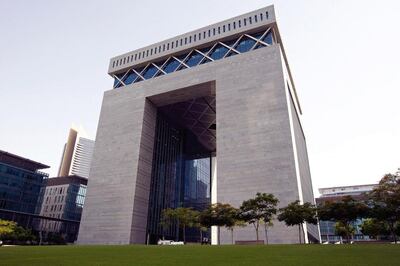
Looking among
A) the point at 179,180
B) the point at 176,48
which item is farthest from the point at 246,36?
the point at 179,180

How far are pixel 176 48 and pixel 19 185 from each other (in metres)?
71.6

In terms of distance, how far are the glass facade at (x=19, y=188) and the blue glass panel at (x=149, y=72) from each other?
60117 millimetres

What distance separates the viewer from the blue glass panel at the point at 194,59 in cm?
5521

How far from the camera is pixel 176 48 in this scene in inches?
2267

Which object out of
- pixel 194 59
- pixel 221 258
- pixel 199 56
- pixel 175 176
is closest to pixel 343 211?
pixel 221 258

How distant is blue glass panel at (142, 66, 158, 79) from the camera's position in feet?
196

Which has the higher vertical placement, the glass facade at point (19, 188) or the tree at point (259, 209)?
the glass facade at point (19, 188)

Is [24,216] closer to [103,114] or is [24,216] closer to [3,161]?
[3,161]

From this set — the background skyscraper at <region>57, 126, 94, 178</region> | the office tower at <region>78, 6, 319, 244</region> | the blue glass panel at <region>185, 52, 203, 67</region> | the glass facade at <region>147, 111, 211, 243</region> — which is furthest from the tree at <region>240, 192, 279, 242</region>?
the background skyscraper at <region>57, 126, 94, 178</region>

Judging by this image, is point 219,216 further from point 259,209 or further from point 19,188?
point 19,188

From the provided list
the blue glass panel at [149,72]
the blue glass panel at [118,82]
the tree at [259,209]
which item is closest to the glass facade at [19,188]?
the blue glass panel at [118,82]

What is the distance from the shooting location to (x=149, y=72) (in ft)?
198

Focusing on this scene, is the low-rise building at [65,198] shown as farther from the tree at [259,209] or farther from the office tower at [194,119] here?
the tree at [259,209]

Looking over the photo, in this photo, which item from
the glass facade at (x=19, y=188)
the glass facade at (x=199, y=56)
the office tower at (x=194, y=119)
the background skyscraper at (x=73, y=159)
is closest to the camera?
the office tower at (x=194, y=119)
